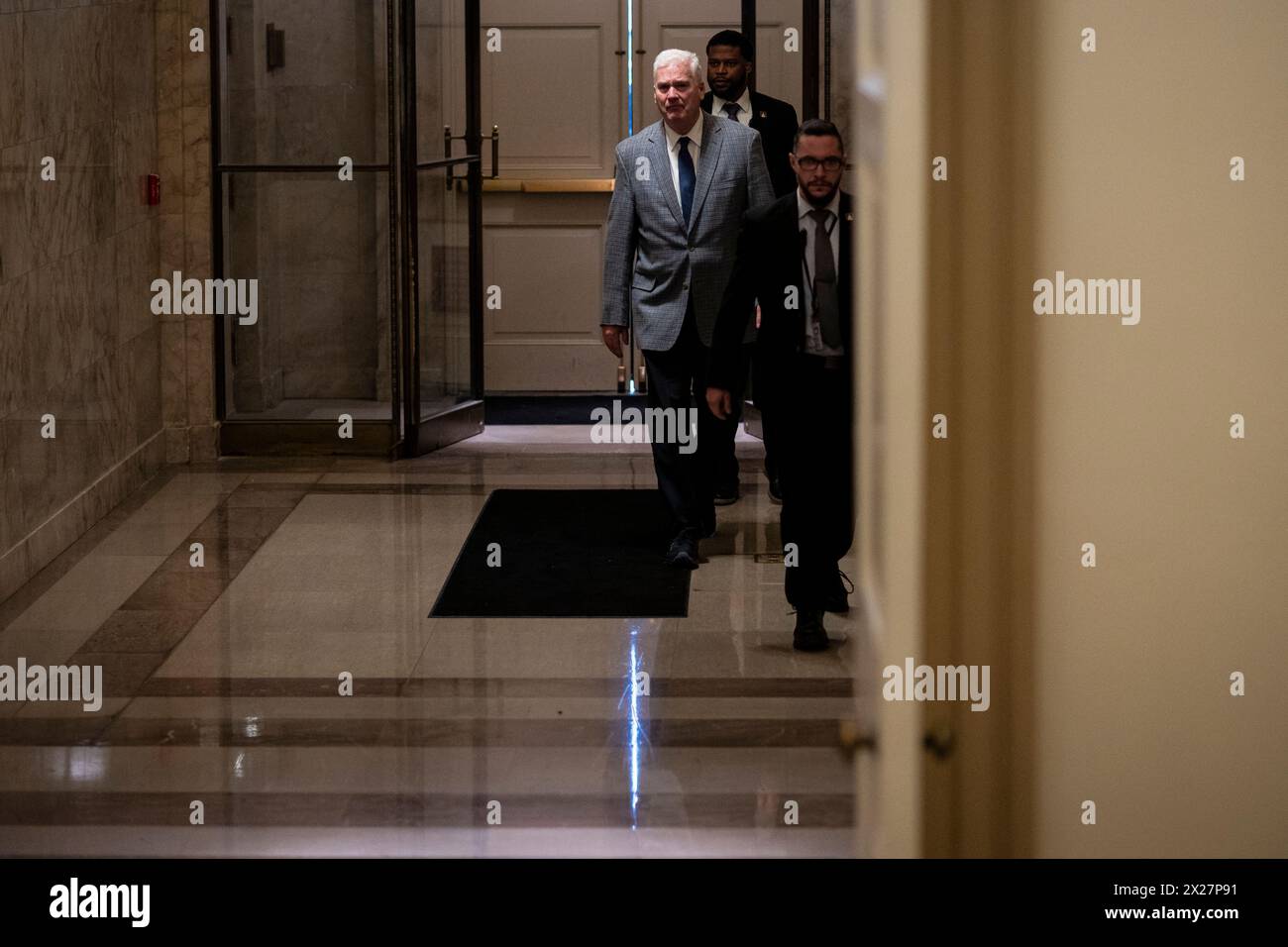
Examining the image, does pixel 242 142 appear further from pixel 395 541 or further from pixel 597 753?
pixel 597 753

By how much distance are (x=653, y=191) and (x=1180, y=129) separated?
3374 millimetres

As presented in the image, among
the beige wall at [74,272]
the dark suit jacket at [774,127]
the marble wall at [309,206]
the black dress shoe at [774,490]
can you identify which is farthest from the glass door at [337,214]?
the black dress shoe at [774,490]

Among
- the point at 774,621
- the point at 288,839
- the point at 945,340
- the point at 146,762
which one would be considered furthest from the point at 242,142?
the point at 945,340

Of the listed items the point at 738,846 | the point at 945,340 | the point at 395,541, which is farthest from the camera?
the point at 395,541

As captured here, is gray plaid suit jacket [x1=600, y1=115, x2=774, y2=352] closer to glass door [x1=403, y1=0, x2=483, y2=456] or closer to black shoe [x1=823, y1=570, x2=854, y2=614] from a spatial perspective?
black shoe [x1=823, y1=570, x2=854, y2=614]

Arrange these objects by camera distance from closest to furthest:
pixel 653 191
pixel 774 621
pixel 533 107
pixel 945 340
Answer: pixel 945 340 → pixel 774 621 → pixel 653 191 → pixel 533 107

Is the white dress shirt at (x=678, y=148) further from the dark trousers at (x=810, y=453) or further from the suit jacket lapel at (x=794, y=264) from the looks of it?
the dark trousers at (x=810, y=453)

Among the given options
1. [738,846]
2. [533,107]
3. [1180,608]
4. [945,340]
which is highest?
[533,107]

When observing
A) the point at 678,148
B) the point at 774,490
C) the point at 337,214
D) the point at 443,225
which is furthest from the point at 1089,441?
the point at 443,225

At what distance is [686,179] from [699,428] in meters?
0.80

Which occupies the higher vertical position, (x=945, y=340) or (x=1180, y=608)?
(x=945, y=340)

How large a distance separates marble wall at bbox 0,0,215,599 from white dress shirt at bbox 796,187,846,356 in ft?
7.83

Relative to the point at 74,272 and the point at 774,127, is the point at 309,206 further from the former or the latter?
the point at 774,127

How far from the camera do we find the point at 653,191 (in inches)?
237
